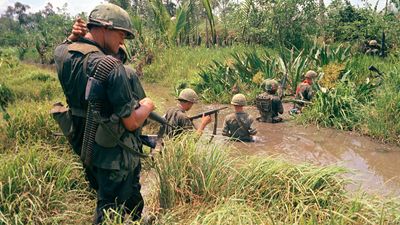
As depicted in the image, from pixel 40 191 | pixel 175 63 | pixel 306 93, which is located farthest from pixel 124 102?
pixel 175 63

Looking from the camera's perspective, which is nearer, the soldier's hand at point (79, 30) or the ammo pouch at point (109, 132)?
the ammo pouch at point (109, 132)

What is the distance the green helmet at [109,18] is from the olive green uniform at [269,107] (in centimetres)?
534

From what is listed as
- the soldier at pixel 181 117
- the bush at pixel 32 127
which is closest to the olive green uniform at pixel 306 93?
the soldier at pixel 181 117

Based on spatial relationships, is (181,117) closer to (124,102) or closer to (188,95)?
(188,95)

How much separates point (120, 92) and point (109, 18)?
1.65ft

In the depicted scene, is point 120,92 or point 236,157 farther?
point 236,157

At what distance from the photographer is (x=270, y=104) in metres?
7.60

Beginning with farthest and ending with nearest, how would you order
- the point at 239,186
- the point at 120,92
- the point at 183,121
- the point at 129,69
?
1. the point at 183,121
2. the point at 239,186
3. the point at 129,69
4. the point at 120,92

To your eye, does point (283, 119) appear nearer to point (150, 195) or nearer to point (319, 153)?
point (319, 153)

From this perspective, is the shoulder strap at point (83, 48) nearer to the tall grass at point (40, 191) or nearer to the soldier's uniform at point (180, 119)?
the tall grass at point (40, 191)

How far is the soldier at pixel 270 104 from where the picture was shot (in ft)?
24.7

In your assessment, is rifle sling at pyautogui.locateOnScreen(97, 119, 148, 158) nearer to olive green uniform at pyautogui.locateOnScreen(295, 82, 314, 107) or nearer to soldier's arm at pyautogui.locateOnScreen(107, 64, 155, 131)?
soldier's arm at pyautogui.locateOnScreen(107, 64, 155, 131)

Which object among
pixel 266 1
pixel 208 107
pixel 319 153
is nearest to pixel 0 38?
pixel 266 1

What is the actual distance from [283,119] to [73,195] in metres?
5.59
